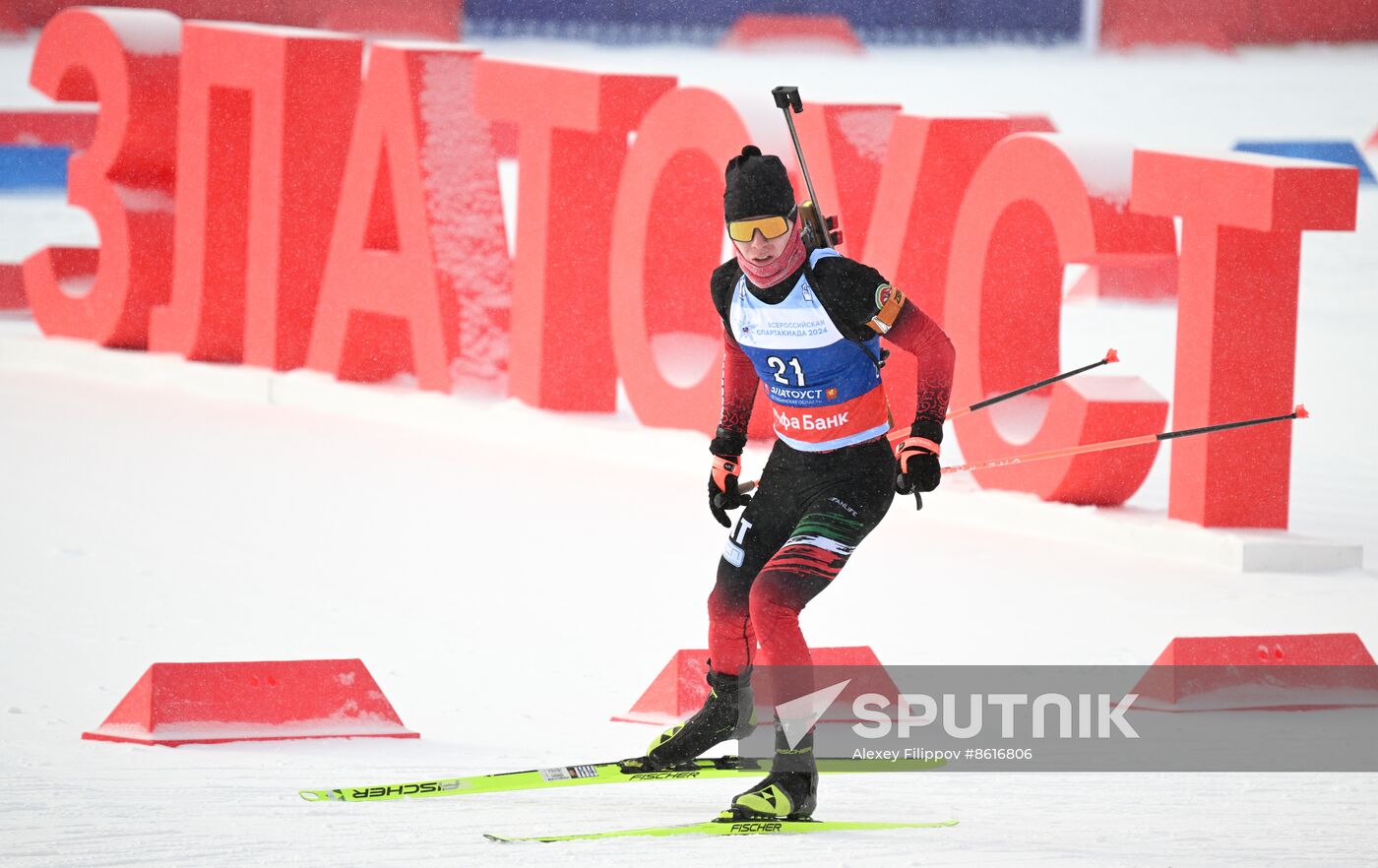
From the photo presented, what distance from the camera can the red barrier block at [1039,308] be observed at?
30.0ft

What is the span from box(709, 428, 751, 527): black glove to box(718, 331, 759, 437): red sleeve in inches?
1.2

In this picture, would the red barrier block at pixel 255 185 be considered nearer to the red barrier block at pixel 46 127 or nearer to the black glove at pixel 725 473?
the red barrier block at pixel 46 127

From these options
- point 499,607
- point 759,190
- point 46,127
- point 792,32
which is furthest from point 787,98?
point 792,32

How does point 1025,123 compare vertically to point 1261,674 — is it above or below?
above

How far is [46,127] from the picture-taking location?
19.3m

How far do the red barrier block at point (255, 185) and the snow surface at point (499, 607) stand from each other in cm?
39

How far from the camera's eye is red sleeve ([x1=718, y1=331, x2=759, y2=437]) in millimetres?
5559

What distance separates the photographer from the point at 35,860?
15.0 ft

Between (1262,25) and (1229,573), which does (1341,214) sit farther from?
(1262,25)

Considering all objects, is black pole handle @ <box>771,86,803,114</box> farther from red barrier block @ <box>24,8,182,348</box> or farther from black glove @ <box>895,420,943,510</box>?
red barrier block @ <box>24,8,182,348</box>

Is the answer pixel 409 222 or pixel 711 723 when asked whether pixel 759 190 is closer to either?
pixel 711 723

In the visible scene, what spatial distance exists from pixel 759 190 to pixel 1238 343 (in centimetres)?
419

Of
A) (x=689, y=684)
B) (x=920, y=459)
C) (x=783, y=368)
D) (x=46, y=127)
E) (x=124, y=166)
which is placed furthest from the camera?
(x=46, y=127)

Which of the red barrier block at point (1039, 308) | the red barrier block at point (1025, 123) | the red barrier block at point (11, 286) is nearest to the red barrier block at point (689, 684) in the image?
the red barrier block at point (1039, 308)
